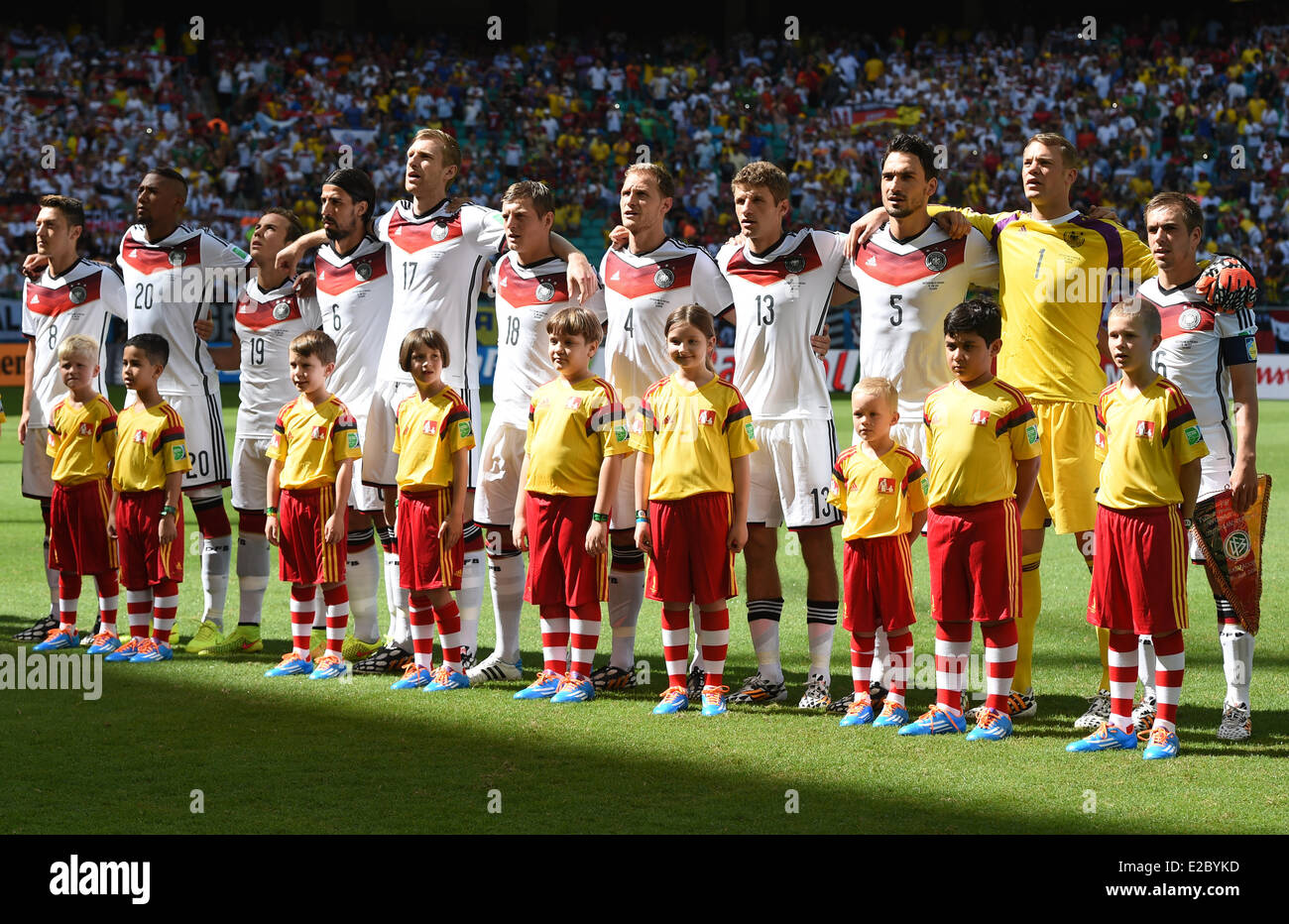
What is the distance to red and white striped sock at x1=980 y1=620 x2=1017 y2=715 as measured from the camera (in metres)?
5.61

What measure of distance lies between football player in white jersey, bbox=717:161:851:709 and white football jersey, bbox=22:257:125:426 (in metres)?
3.68

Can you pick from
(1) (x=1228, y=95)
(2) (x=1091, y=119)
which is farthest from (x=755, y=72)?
(1) (x=1228, y=95)

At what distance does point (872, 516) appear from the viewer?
591 centimetres

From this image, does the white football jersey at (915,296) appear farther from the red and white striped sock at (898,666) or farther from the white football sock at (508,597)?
the white football sock at (508,597)

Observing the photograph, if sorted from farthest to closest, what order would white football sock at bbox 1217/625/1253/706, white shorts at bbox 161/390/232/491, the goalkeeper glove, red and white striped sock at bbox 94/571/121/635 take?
white shorts at bbox 161/390/232/491
red and white striped sock at bbox 94/571/121/635
white football sock at bbox 1217/625/1253/706
the goalkeeper glove

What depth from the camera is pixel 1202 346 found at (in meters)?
5.70

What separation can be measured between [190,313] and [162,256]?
Result: 0.34 meters

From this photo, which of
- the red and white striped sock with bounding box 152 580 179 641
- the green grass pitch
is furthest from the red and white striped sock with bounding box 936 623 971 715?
the red and white striped sock with bounding box 152 580 179 641

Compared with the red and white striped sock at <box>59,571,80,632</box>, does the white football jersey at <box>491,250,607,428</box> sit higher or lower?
higher

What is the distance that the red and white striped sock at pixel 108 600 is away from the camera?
7469mm

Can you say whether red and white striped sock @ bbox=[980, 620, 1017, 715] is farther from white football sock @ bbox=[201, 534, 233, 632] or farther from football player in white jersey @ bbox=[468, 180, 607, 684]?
white football sock @ bbox=[201, 534, 233, 632]

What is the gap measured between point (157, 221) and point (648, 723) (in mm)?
3872

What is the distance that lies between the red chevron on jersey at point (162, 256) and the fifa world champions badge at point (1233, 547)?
505 centimetres

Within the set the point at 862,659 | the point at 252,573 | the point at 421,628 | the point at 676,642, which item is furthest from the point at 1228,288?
the point at 252,573
